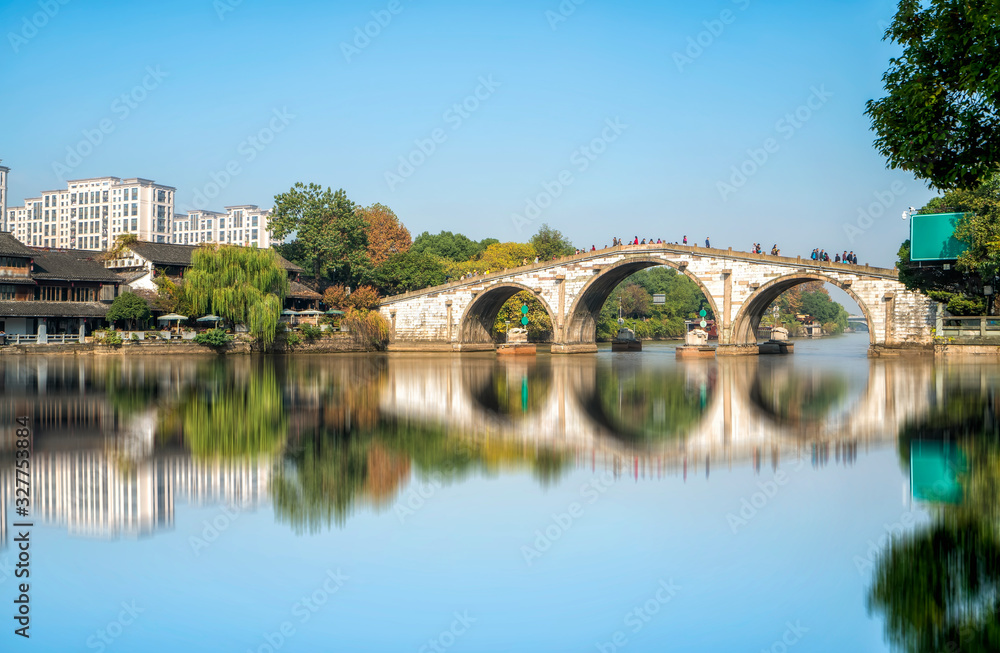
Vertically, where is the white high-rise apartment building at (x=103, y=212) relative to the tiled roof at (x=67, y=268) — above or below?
above

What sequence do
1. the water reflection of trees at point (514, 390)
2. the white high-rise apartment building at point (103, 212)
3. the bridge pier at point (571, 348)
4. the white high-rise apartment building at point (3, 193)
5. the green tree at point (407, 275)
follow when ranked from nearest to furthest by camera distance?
the water reflection of trees at point (514, 390) < the bridge pier at point (571, 348) < the green tree at point (407, 275) < the white high-rise apartment building at point (103, 212) < the white high-rise apartment building at point (3, 193)

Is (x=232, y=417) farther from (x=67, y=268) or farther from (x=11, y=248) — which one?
(x=67, y=268)

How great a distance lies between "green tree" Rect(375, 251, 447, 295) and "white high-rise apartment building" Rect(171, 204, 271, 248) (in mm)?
83304

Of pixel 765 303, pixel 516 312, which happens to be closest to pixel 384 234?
pixel 516 312

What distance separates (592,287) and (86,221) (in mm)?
101659

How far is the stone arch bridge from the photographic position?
1703 inches

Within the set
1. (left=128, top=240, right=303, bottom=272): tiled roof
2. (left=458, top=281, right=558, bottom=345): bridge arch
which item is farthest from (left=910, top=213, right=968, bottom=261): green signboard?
(left=128, top=240, right=303, bottom=272): tiled roof

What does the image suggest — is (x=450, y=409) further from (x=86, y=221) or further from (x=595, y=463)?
(x=86, y=221)

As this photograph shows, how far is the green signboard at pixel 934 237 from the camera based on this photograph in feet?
120

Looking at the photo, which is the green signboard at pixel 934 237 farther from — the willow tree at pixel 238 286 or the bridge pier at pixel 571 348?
the willow tree at pixel 238 286

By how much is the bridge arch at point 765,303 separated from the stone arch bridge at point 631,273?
0.05 m

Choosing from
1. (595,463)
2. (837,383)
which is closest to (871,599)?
(595,463)

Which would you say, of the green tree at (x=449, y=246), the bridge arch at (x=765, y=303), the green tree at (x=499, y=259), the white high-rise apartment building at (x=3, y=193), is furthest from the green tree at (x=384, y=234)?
the white high-rise apartment building at (x=3, y=193)

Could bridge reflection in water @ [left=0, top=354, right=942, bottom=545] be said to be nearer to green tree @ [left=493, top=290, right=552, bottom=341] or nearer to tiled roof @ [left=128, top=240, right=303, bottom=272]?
tiled roof @ [left=128, top=240, right=303, bottom=272]
